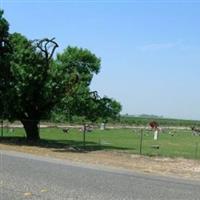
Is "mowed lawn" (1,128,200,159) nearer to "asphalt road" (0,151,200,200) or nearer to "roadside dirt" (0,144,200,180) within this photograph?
"roadside dirt" (0,144,200,180)

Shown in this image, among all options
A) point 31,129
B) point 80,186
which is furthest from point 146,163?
point 31,129

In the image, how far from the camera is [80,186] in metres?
14.0

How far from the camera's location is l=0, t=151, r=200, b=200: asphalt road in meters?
12.4

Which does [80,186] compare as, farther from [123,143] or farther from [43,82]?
[123,143]

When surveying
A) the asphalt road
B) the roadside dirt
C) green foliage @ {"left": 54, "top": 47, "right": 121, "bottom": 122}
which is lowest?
the roadside dirt

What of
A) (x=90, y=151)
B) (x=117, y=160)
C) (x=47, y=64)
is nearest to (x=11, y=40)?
(x=47, y=64)

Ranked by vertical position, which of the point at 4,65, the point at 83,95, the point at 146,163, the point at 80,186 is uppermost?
the point at 4,65

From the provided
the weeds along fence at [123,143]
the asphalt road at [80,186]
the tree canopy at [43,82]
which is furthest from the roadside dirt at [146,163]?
the tree canopy at [43,82]

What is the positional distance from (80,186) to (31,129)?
77.1 ft

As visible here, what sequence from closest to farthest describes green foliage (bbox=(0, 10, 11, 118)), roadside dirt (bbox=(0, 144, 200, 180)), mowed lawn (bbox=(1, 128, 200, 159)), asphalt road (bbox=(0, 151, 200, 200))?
asphalt road (bbox=(0, 151, 200, 200)) → roadside dirt (bbox=(0, 144, 200, 180)) → mowed lawn (bbox=(1, 128, 200, 159)) → green foliage (bbox=(0, 10, 11, 118))

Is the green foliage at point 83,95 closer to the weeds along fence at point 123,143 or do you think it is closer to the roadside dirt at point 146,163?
the weeds along fence at point 123,143

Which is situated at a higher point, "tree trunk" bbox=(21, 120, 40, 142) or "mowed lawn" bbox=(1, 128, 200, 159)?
"tree trunk" bbox=(21, 120, 40, 142)

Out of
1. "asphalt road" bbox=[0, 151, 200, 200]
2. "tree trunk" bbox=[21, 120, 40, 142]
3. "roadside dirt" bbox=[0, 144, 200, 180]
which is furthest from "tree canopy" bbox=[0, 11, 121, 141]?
"asphalt road" bbox=[0, 151, 200, 200]

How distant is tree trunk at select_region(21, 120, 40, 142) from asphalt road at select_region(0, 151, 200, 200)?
18.4m
